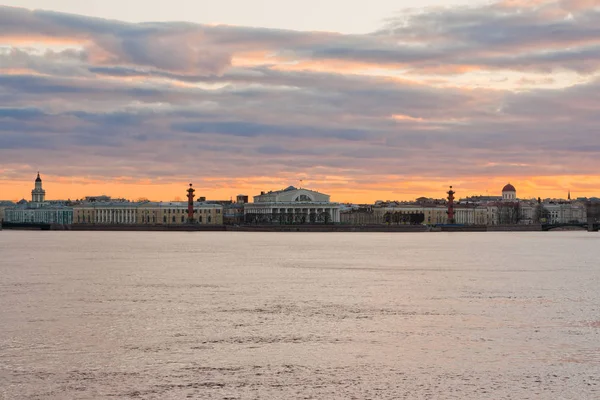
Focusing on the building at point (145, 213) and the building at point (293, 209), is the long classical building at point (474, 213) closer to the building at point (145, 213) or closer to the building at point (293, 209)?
the building at point (293, 209)

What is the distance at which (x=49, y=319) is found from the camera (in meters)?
21.1

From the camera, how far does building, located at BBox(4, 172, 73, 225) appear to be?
169500mm

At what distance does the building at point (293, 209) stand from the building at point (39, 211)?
112ft

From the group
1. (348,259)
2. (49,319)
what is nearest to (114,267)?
(348,259)

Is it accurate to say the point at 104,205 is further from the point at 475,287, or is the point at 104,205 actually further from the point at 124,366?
the point at 124,366

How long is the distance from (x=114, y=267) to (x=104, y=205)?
12063cm

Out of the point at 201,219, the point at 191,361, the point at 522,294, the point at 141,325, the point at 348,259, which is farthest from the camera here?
the point at 201,219

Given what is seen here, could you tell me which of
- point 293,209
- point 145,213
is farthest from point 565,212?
point 145,213

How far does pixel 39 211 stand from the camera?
582 ft

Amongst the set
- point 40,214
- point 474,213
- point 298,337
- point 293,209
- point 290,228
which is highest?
point 40,214

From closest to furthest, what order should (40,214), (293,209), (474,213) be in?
(293,209) < (474,213) < (40,214)

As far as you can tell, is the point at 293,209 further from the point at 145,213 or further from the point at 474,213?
the point at 474,213

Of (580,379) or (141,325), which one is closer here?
(580,379)

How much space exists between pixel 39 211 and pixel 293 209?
5368cm
